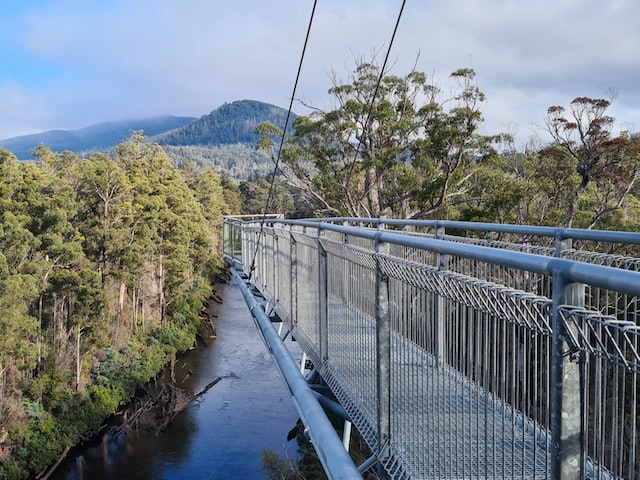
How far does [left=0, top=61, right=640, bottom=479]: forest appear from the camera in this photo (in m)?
19.7

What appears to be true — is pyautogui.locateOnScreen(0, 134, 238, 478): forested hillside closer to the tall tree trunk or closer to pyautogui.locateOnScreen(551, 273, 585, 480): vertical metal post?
the tall tree trunk

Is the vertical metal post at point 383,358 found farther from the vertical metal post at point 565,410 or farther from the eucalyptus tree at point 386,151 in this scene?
the eucalyptus tree at point 386,151

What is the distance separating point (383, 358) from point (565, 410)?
139 centimetres

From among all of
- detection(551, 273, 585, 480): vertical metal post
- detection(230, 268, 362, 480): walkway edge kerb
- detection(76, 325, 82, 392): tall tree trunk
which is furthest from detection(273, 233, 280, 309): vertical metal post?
detection(76, 325, 82, 392): tall tree trunk

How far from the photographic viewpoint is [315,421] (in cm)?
332

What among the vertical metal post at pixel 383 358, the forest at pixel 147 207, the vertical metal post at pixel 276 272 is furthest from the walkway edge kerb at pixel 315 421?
the forest at pixel 147 207

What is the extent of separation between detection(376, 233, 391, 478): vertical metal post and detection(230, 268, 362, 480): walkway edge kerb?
0.19 m

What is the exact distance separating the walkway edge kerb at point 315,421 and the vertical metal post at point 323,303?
0.25 meters

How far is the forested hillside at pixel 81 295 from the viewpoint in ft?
65.9

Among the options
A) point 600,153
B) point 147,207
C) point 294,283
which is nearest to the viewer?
point 294,283

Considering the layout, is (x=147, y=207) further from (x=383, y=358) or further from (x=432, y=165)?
(x=383, y=358)

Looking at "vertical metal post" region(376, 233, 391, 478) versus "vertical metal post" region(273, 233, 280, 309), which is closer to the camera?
"vertical metal post" region(376, 233, 391, 478)

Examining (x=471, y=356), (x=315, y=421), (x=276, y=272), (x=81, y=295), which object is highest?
(x=471, y=356)

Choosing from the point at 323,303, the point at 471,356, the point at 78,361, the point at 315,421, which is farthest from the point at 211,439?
the point at 471,356
